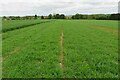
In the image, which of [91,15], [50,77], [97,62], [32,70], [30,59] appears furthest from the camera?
[91,15]

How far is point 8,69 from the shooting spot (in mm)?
10570

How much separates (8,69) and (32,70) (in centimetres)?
123

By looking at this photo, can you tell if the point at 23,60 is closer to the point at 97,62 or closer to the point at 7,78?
the point at 7,78

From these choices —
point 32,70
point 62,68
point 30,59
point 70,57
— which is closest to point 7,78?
point 32,70

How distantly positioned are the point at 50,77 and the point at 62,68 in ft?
5.28

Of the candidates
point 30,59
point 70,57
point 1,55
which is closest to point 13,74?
point 30,59

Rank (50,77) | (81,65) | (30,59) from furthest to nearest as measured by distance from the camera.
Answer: (30,59)
(81,65)
(50,77)

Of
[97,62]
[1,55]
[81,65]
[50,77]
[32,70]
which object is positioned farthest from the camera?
[1,55]

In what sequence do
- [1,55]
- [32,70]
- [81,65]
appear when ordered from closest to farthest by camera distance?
[32,70], [81,65], [1,55]

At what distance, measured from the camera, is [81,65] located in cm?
1107

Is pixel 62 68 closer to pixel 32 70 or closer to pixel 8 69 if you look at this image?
pixel 32 70

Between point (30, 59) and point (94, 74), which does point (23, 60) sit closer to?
point (30, 59)

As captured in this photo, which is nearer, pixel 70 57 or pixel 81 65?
pixel 81 65

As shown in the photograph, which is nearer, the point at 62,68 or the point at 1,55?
the point at 62,68
